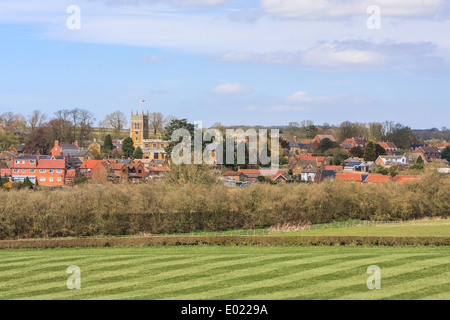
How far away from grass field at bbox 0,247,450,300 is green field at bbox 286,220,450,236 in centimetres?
930

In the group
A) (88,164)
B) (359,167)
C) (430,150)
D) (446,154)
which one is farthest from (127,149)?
(430,150)

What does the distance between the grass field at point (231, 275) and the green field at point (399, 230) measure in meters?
9.30

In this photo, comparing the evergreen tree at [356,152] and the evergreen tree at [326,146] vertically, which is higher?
the evergreen tree at [326,146]

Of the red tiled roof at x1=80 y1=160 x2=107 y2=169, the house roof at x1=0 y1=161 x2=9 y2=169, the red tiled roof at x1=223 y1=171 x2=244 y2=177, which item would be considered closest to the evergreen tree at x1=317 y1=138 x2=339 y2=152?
the red tiled roof at x1=223 y1=171 x2=244 y2=177

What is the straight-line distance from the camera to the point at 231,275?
25578 mm

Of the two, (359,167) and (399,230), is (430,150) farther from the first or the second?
(399,230)

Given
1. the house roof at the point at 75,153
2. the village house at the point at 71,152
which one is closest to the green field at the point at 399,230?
the village house at the point at 71,152

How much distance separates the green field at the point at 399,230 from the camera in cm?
4316

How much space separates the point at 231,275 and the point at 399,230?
969 inches

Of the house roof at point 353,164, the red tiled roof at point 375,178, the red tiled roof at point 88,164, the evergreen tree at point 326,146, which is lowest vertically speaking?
the red tiled roof at point 375,178

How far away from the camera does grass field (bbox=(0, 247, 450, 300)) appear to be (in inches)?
881

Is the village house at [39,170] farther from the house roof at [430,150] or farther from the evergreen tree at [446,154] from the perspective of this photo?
the house roof at [430,150]
